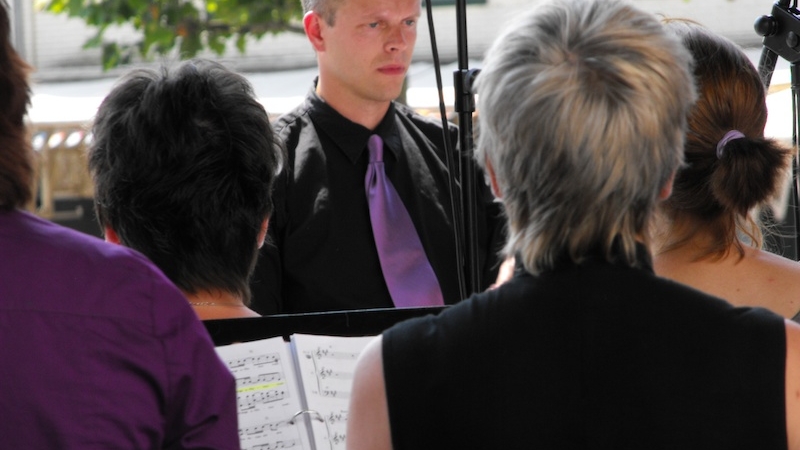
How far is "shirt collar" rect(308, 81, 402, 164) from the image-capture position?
8.91ft

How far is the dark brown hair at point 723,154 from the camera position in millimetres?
1776

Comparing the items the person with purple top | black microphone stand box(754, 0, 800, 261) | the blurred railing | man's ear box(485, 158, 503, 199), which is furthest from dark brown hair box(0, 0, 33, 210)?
the blurred railing

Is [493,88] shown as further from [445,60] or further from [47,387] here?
[445,60]

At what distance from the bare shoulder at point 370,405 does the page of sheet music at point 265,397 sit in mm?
482

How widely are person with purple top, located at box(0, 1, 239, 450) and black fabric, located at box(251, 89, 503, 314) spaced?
49.6 inches

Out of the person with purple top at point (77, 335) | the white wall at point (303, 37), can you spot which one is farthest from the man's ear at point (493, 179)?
the white wall at point (303, 37)

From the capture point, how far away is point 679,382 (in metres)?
1.18

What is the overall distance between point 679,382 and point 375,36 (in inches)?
69.2

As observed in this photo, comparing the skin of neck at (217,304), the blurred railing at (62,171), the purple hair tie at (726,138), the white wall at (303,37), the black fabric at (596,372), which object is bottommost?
the blurred railing at (62,171)

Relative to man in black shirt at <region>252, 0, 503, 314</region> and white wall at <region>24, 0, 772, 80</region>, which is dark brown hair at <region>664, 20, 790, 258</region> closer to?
man in black shirt at <region>252, 0, 503, 314</region>

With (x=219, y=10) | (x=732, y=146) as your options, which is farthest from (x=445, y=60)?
(x=732, y=146)

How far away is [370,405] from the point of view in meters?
1.22

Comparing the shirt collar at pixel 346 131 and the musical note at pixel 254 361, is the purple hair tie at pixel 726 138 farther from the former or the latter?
the shirt collar at pixel 346 131

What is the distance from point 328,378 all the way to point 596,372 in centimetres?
68
